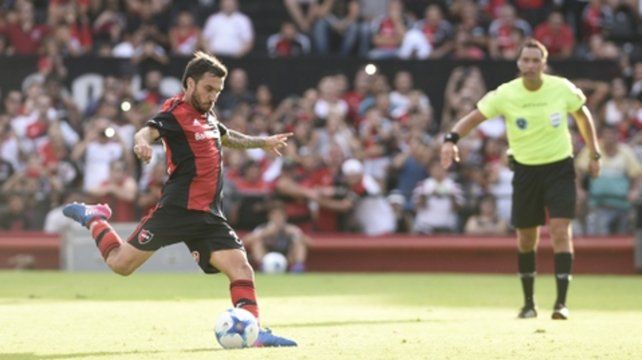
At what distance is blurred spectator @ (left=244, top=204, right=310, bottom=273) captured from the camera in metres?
21.2

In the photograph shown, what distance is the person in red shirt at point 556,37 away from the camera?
2419 centimetres

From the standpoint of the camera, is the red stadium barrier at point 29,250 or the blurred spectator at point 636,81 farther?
the blurred spectator at point 636,81

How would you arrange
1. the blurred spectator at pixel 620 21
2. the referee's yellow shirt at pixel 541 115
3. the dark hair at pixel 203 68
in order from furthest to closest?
1. the blurred spectator at pixel 620 21
2. the referee's yellow shirt at pixel 541 115
3. the dark hair at pixel 203 68

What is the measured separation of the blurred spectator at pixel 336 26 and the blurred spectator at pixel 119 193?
4.45 m

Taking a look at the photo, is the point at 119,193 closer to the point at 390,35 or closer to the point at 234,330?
the point at 390,35

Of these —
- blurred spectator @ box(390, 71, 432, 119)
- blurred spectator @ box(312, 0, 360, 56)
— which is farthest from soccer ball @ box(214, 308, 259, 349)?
blurred spectator @ box(312, 0, 360, 56)

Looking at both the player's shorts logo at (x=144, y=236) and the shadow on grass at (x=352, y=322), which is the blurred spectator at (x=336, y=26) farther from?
the player's shorts logo at (x=144, y=236)

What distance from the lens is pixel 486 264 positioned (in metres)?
21.8

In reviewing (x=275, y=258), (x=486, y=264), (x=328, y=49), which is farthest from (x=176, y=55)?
(x=486, y=264)

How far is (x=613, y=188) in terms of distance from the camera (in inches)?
838

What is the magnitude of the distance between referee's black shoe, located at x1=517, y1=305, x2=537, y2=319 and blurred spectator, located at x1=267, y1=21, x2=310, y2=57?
11.1 m

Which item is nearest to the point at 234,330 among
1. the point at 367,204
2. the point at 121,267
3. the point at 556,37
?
the point at 121,267

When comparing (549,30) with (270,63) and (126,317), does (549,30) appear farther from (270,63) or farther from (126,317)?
(126,317)

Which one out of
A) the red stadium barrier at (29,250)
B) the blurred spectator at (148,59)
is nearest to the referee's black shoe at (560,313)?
the red stadium barrier at (29,250)
